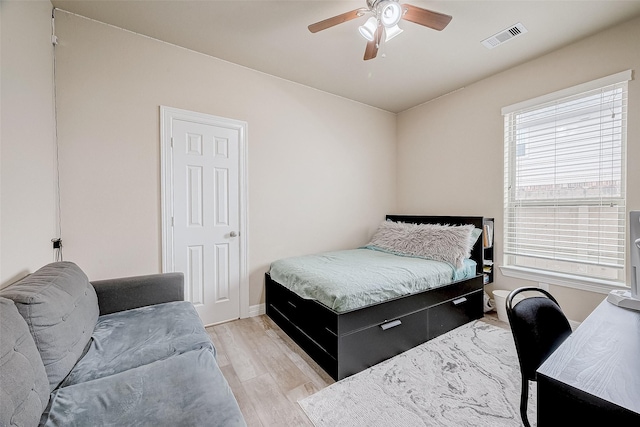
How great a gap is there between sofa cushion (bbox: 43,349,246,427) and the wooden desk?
994 millimetres

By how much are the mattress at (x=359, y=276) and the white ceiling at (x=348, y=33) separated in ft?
6.73

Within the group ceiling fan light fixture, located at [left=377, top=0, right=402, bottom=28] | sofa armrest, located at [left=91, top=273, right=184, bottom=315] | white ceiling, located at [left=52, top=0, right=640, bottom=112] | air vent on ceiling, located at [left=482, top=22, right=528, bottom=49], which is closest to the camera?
ceiling fan light fixture, located at [left=377, top=0, right=402, bottom=28]

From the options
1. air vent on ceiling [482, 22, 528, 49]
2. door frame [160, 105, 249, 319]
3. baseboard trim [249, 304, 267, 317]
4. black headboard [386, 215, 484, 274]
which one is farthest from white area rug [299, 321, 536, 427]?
air vent on ceiling [482, 22, 528, 49]

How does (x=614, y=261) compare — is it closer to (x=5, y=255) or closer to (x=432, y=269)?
(x=432, y=269)

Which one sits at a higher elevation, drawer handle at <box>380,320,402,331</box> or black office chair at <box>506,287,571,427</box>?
black office chair at <box>506,287,571,427</box>

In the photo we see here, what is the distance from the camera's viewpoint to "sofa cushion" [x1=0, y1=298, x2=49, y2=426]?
2.48 ft

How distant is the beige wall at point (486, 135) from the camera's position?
7.04 feet

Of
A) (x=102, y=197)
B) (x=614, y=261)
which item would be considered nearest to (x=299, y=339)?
(x=102, y=197)

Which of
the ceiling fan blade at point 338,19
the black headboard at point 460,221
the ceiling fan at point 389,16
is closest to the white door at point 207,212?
the ceiling fan blade at point 338,19

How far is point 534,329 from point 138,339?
205cm

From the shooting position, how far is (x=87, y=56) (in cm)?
210

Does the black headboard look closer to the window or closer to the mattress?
the mattress

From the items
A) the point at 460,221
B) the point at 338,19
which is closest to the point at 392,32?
the point at 338,19

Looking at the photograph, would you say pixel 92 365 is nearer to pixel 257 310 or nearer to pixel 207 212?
pixel 207 212
